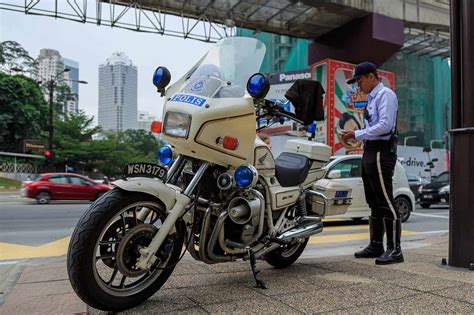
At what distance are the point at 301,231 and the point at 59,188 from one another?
54.1ft

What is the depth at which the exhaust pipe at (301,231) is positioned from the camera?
3875mm

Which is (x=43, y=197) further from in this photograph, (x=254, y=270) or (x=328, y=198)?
(x=254, y=270)

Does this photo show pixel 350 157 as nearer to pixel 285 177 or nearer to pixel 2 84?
pixel 285 177

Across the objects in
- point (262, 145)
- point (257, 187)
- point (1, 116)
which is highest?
point (1, 116)

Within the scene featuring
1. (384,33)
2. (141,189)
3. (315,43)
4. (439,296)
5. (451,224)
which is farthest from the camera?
(315,43)

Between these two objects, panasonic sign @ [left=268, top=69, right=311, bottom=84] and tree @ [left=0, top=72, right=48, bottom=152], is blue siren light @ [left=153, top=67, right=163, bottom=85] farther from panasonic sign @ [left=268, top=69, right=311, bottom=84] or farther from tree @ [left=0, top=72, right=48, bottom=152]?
tree @ [left=0, top=72, right=48, bottom=152]

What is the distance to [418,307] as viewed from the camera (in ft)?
9.96

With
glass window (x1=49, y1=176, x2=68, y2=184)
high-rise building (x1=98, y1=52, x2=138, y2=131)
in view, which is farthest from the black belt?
high-rise building (x1=98, y1=52, x2=138, y2=131)

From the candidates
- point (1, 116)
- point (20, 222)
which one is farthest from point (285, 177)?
point (1, 116)

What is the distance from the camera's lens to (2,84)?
1751 inches

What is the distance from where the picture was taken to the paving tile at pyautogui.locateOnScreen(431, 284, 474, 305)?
3.20 metres

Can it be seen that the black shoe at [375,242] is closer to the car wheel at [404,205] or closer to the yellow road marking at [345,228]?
the yellow road marking at [345,228]

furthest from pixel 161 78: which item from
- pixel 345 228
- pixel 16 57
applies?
pixel 16 57

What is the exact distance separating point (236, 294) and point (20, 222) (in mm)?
9155
